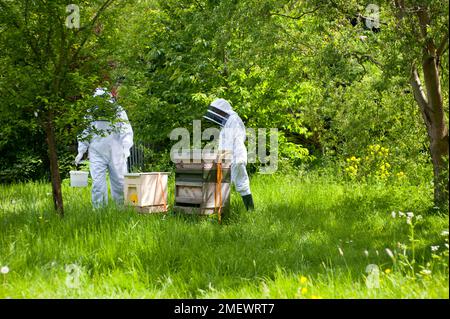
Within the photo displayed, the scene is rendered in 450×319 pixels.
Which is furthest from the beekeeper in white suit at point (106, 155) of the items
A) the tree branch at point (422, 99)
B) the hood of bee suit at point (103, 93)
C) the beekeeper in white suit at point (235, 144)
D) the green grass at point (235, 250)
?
the tree branch at point (422, 99)

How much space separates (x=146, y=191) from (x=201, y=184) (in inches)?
33.8

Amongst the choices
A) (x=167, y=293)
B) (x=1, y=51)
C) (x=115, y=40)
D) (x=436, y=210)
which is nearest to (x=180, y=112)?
(x=115, y=40)

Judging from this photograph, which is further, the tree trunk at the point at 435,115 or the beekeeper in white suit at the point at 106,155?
the beekeeper in white suit at the point at 106,155

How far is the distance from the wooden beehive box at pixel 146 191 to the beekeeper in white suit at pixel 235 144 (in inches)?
38.1

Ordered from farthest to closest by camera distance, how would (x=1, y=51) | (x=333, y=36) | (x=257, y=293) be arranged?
(x=333, y=36), (x=1, y=51), (x=257, y=293)

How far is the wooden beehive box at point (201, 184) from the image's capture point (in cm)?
643

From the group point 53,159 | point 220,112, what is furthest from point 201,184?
point 53,159

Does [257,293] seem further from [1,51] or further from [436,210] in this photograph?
[1,51]

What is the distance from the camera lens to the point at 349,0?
7215mm

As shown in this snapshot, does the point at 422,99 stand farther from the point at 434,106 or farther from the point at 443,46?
the point at 443,46

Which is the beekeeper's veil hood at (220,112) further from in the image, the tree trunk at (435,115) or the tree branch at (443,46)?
the tree branch at (443,46)

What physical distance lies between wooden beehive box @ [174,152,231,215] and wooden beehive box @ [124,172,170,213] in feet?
1.32

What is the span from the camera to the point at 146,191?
22.3 feet
